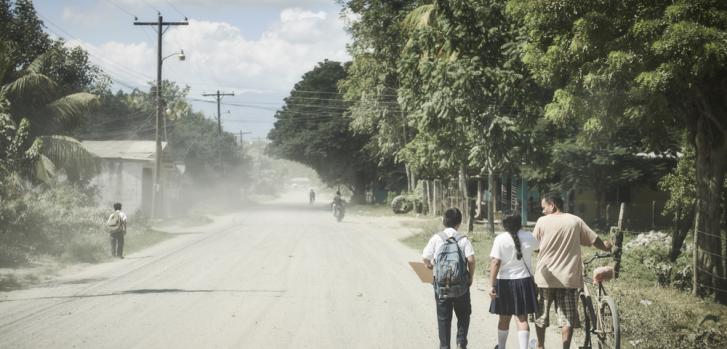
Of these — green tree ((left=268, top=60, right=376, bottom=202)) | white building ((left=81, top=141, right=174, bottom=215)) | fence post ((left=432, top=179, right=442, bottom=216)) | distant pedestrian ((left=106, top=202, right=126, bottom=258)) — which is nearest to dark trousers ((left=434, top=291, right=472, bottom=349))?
distant pedestrian ((left=106, top=202, right=126, bottom=258))

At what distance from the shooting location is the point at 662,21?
421 inches

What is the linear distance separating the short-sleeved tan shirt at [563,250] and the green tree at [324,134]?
53696mm

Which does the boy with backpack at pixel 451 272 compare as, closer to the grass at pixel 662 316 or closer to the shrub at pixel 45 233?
the grass at pixel 662 316

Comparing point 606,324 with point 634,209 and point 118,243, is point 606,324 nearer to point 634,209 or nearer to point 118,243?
point 118,243

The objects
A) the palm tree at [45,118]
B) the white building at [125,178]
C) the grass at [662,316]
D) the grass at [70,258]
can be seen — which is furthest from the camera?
the white building at [125,178]

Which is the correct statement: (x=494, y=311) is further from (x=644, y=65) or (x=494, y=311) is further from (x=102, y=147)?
(x=102, y=147)

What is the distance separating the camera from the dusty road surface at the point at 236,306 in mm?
8297

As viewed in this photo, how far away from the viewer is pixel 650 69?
1123cm

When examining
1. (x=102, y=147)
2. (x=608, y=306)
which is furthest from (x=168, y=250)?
(x=102, y=147)

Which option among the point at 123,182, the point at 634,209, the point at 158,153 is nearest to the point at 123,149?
the point at 123,182

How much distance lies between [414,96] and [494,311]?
622 inches

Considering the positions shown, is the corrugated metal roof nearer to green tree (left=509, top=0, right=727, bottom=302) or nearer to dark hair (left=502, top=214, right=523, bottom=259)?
green tree (left=509, top=0, right=727, bottom=302)

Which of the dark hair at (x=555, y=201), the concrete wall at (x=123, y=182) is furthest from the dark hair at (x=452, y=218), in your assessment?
the concrete wall at (x=123, y=182)

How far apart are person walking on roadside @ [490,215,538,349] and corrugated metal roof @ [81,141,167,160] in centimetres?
3845
